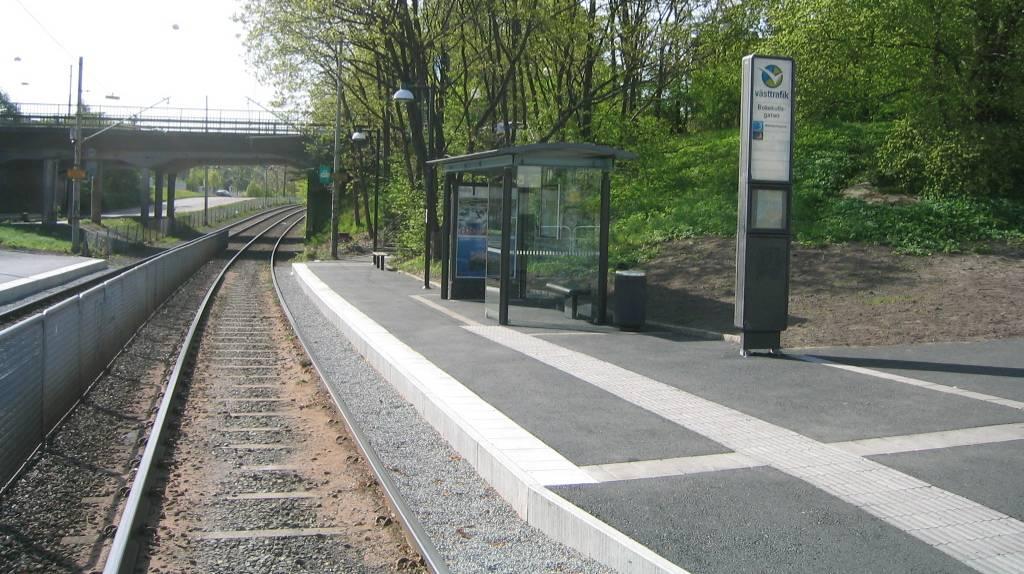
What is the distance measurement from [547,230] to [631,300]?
238 cm

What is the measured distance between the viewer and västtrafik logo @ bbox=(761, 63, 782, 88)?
1247cm

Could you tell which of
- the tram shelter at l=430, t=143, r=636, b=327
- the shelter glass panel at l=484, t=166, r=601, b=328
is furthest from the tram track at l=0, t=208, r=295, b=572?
the shelter glass panel at l=484, t=166, r=601, b=328

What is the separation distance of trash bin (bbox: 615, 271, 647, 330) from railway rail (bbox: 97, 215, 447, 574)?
205 inches

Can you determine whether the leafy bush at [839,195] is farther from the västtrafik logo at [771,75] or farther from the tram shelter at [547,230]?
the västtrafik logo at [771,75]

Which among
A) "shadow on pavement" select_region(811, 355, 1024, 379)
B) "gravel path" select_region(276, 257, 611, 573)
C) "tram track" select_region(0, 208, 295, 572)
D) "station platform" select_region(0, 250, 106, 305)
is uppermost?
"station platform" select_region(0, 250, 106, 305)

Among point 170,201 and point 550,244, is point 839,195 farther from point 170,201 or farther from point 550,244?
point 170,201

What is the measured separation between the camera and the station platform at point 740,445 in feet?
18.6

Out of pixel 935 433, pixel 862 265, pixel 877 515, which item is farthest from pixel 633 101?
pixel 877 515

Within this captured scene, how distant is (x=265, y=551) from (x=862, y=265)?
1476cm

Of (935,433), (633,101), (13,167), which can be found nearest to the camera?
(935,433)

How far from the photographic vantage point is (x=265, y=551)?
20.1 feet

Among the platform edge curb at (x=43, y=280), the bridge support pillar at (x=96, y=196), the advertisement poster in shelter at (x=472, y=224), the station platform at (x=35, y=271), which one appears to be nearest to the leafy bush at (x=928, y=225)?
the advertisement poster in shelter at (x=472, y=224)

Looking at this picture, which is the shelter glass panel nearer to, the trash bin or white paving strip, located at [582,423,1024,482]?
the trash bin

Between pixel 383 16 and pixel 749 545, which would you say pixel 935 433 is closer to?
pixel 749 545
